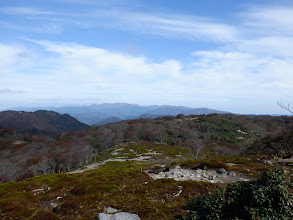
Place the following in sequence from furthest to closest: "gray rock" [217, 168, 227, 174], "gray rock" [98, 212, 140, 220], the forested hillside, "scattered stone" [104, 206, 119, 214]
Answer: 1. the forested hillside
2. "gray rock" [217, 168, 227, 174]
3. "scattered stone" [104, 206, 119, 214]
4. "gray rock" [98, 212, 140, 220]

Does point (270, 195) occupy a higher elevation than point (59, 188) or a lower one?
higher

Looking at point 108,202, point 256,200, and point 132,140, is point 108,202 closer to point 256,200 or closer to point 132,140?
point 256,200

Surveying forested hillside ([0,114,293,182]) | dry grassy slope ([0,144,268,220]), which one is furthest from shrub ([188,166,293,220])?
forested hillside ([0,114,293,182])

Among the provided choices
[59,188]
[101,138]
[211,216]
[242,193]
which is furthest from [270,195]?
[101,138]

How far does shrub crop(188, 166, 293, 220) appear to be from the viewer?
6816 mm

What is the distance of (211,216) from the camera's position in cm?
751

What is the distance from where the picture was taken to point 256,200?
7.15 meters

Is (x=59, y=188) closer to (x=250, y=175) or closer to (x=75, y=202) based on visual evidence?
(x=75, y=202)

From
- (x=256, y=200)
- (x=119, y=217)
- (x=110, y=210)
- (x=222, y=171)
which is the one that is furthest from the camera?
(x=222, y=171)

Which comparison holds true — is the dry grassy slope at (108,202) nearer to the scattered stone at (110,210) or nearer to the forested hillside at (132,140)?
the scattered stone at (110,210)

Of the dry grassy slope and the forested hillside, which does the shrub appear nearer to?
the dry grassy slope

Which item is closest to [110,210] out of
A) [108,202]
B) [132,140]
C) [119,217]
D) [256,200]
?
[108,202]

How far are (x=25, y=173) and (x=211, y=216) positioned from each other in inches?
3286

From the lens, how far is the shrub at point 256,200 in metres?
6.82
